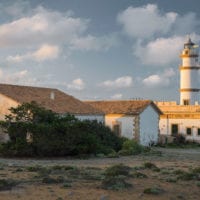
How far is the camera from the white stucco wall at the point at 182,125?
41.4 m

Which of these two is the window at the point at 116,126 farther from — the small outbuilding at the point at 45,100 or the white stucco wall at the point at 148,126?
the small outbuilding at the point at 45,100

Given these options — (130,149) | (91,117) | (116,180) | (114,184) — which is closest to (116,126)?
(91,117)

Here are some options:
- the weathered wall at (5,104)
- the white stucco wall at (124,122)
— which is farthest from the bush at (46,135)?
the white stucco wall at (124,122)

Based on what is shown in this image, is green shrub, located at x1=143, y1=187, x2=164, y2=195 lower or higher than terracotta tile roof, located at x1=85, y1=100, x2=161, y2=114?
lower

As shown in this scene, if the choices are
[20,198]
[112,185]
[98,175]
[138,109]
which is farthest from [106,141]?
[20,198]

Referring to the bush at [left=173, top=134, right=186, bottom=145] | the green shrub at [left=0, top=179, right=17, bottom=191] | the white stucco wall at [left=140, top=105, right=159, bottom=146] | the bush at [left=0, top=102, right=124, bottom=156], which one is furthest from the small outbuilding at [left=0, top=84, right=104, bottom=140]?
the green shrub at [left=0, top=179, right=17, bottom=191]

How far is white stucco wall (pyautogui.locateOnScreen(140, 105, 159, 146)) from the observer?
36.9 m

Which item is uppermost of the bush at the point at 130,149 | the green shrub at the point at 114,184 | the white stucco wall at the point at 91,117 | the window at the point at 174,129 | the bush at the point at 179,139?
the white stucco wall at the point at 91,117

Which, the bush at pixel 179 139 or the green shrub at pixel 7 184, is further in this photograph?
the bush at pixel 179 139

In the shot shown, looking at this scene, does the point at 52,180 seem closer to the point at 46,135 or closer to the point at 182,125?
the point at 46,135

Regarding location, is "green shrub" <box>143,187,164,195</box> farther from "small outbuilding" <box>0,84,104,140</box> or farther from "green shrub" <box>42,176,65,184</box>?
"small outbuilding" <box>0,84,104,140</box>

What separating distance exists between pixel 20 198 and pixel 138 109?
26.4 metres

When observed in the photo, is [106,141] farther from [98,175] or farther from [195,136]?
[195,136]

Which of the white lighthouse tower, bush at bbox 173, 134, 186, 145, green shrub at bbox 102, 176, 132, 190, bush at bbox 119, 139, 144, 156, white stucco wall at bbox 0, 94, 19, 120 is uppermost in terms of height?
the white lighthouse tower
